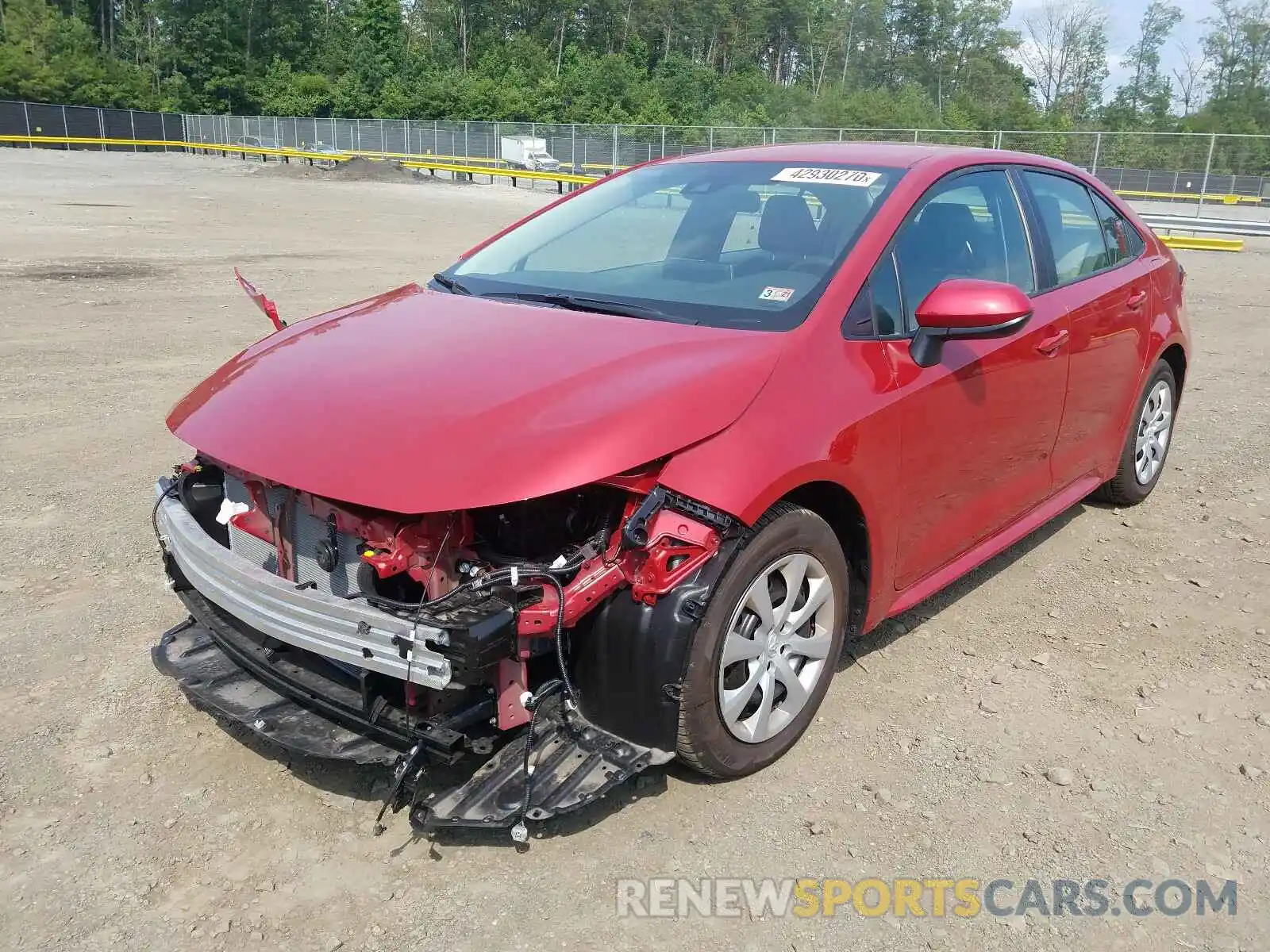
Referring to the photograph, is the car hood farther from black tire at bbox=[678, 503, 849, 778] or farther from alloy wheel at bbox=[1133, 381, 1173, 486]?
alloy wheel at bbox=[1133, 381, 1173, 486]

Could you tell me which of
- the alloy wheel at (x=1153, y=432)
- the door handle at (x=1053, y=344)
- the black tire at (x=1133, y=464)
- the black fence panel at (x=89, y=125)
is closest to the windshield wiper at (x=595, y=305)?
the door handle at (x=1053, y=344)

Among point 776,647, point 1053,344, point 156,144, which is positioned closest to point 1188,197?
point 1053,344

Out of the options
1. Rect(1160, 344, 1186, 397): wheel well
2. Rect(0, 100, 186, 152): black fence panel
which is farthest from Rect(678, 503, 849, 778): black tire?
Rect(0, 100, 186, 152): black fence panel

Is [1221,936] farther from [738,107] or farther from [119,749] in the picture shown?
[738,107]

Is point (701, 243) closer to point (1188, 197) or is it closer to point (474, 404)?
point (474, 404)

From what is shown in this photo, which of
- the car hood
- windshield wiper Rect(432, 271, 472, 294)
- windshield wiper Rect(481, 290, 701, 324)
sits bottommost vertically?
the car hood

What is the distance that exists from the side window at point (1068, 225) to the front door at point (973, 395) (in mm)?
225

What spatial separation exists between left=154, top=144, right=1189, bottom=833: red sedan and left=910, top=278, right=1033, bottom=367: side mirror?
0.01 m

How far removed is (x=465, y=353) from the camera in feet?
10.1

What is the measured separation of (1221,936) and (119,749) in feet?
10.1

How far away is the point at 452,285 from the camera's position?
3961mm

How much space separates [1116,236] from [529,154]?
117 feet

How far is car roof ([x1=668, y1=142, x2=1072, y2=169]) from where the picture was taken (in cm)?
380

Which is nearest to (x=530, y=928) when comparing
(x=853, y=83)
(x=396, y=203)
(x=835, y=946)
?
(x=835, y=946)
